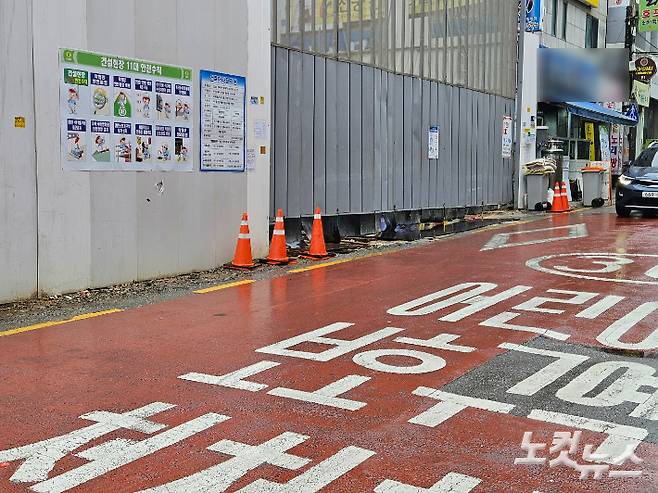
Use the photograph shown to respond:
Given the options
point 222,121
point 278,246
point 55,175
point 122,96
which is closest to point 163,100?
point 122,96

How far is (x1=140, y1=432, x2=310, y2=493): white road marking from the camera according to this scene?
12.2 ft

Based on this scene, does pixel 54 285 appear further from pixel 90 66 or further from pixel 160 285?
pixel 90 66

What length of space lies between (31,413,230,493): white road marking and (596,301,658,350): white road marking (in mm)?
3578

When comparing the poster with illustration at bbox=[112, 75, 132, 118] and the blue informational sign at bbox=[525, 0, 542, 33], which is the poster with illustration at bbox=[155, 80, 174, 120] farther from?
the blue informational sign at bbox=[525, 0, 542, 33]

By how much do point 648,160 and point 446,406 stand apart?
17.0 m

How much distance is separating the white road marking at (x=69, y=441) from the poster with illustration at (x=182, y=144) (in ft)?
18.2

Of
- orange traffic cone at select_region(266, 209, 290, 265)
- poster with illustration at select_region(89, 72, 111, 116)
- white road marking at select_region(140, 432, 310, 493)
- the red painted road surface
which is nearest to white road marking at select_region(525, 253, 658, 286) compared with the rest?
the red painted road surface

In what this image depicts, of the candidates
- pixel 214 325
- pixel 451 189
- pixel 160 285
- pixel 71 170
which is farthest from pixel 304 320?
pixel 451 189

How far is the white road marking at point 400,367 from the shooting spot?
5.68 metres

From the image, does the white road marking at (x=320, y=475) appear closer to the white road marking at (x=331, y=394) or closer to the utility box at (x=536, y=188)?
the white road marking at (x=331, y=394)

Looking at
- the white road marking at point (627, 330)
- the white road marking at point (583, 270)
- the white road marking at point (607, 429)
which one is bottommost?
the white road marking at point (607, 429)

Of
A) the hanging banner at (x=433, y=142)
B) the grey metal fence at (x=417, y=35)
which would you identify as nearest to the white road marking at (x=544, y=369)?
the grey metal fence at (x=417, y=35)

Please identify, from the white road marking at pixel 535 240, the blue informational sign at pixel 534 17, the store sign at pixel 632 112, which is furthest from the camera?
the store sign at pixel 632 112

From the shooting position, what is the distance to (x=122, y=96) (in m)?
9.10
